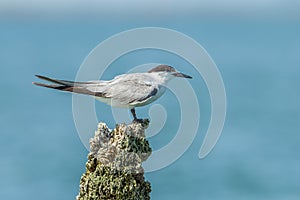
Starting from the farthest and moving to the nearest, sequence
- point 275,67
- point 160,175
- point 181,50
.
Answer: point 275,67
point 160,175
point 181,50

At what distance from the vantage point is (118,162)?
22.2 ft

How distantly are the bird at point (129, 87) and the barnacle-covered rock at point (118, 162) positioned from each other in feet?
0.75

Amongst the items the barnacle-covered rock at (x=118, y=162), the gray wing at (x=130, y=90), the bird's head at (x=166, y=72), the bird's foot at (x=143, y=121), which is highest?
the bird's head at (x=166, y=72)

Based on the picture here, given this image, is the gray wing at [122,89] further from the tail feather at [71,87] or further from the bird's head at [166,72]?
the bird's head at [166,72]

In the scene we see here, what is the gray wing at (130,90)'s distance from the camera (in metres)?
6.82

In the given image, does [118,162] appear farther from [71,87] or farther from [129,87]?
[71,87]

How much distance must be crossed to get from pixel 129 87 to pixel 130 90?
3 cm

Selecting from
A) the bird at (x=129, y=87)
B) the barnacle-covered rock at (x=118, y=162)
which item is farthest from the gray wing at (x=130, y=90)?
the barnacle-covered rock at (x=118, y=162)

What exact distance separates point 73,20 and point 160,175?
48.8 metres

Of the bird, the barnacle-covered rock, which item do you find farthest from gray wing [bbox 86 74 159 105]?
the barnacle-covered rock

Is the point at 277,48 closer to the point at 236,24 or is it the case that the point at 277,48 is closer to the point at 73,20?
the point at 236,24

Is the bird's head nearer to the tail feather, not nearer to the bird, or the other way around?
the bird

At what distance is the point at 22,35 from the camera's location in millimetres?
60344

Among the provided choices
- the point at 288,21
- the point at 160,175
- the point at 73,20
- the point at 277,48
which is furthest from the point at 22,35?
the point at 160,175
